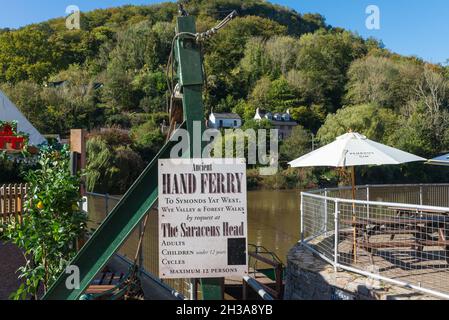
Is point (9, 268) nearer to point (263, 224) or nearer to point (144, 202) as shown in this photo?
point (144, 202)

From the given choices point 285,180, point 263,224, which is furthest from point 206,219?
point 285,180

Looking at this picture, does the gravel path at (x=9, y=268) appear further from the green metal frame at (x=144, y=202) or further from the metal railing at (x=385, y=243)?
the metal railing at (x=385, y=243)

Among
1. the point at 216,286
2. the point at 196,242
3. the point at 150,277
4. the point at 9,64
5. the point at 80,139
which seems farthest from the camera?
the point at 9,64

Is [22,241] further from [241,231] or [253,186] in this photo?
[253,186]

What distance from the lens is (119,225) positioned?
3688 millimetres

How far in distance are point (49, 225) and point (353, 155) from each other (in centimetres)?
537

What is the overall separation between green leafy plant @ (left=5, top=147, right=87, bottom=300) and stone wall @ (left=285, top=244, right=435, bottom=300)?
3.07 m

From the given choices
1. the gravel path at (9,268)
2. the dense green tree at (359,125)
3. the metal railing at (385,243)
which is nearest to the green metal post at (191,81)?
the metal railing at (385,243)

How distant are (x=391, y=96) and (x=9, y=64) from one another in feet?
185

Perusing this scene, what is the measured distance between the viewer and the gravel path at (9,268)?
6492 millimetres

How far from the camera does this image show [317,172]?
149 feet

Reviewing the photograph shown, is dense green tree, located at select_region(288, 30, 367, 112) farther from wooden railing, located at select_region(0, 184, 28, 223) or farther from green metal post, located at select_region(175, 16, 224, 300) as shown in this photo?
green metal post, located at select_region(175, 16, 224, 300)

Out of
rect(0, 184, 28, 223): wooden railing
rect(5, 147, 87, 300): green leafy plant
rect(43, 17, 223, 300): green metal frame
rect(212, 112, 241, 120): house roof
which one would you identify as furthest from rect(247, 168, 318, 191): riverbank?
rect(43, 17, 223, 300): green metal frame
